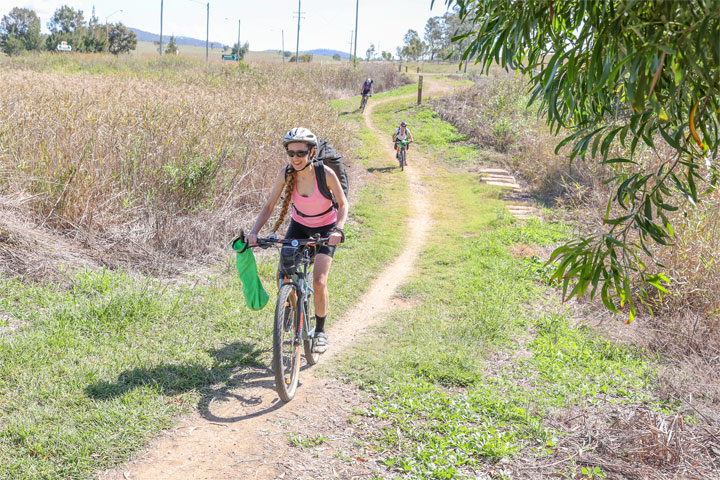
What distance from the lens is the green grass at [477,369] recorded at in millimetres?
4152

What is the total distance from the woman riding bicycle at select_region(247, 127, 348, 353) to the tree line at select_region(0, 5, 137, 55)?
151ft

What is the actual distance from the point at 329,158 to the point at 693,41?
3.40 meters

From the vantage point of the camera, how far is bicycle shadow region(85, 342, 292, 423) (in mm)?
4406

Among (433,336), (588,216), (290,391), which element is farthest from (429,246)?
(290,391)

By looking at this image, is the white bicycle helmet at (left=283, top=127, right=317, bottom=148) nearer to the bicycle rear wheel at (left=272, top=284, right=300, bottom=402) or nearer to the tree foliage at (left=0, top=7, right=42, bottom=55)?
the bicycle rear wheel at (left=272, top=284, right=300, bottom=402)

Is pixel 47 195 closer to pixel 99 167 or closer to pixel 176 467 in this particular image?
pixel 99 167

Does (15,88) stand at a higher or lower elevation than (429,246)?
higher

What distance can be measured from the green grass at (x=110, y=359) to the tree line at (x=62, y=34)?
4440cm

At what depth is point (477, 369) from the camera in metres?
5.49

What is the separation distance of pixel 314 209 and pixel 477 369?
2.22m

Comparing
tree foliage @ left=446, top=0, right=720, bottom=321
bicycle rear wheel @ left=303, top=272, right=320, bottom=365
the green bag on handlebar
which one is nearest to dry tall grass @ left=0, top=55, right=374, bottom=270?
the green bag on handlebar

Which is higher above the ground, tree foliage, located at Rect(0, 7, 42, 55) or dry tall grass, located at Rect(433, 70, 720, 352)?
tree foliage, located at Rect(0, 7, 42, 55)

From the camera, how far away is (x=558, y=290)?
320 inches

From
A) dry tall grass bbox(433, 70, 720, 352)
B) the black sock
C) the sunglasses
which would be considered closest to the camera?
the sunglasses
